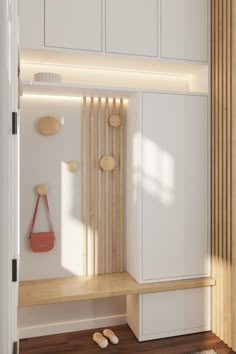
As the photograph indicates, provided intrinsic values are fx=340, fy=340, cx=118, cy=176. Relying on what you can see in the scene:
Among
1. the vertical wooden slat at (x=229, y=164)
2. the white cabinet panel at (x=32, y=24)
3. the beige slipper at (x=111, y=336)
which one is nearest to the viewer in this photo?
the white cabinet panel at (x=32, y=24)

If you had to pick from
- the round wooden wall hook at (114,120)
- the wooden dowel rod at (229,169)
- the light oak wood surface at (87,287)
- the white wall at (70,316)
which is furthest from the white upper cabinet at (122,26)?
the white wall at (70,316)

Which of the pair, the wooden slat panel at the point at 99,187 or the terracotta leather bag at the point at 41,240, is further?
the wooden slat panel at the point at 99,187

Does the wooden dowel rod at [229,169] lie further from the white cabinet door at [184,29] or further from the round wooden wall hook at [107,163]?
the round wooden wall hook at [107,163]

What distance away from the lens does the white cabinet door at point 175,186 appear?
2.67 meters

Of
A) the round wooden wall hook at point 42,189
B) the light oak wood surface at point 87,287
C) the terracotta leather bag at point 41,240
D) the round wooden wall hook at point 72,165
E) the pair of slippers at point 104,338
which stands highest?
the round wooden wall hook at point 72,165

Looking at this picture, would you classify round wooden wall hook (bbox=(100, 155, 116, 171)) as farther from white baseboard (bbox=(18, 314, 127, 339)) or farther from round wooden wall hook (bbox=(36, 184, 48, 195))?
white baseboard (bbox=(18, 314, 127, 339))

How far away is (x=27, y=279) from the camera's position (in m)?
2.75

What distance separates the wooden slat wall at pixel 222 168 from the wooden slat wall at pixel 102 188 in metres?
0.78

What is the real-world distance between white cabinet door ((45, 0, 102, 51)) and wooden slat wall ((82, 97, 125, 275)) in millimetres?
488

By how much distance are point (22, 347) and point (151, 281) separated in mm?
1114

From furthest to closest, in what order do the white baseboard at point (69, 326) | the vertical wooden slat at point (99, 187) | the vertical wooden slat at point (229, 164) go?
the vertical wooden slat at point (99, 187), the white baseboard at point (69, 326), the vertical wooden slat at point (229, 164)

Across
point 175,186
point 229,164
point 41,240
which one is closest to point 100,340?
point 41,240

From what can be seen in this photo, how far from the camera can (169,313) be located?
2.72 meters

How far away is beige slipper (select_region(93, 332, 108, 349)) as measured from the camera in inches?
102
